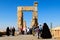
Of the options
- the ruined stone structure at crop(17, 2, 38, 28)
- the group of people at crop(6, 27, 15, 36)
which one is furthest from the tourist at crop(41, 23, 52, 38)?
the ruined stone structure at crop(17, 2, 38, 28)

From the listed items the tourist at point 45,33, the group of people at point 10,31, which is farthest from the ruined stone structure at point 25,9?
the tourist at point 45,33

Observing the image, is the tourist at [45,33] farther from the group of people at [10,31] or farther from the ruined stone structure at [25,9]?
the ruined stone structure at [25,9]

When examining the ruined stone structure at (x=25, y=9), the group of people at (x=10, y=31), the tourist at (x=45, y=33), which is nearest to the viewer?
the tourist at (x=45, y=33)

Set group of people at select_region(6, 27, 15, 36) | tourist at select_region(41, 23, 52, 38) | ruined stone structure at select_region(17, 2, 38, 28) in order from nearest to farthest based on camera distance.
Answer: tourist at select_region(41, 23, 52, 38), group of people at select_region(6, 27, 15, 36), ruined stone structure at select_region(17, 2, 38, 28)

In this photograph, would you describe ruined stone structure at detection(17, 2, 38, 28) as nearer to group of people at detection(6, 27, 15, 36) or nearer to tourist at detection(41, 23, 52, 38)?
group of people at detection(6, 27, 15, 36)

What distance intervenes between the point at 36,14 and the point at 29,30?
37.1 ft

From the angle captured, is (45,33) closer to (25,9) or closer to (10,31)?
(10,31)

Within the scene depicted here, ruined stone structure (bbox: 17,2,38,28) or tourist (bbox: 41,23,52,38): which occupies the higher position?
ruined stone structure (bbox: 17,2,38,28)

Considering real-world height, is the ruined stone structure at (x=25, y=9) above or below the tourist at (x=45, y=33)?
above

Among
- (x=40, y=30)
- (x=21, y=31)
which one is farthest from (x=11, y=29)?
(x=40, y=30)

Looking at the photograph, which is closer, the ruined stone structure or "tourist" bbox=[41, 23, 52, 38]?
"tourist" bbox=[41, 23, 52, 38]

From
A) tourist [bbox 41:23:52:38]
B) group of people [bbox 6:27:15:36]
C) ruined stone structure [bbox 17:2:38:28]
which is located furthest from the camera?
ruined stone structure [bbox 17:2:38:28]

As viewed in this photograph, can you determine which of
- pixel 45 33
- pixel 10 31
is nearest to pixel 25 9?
pixel 10 31

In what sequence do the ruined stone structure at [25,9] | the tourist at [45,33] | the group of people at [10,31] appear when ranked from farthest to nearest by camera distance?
the ruined stone structure at [25,9], the group of people at [10,31], the tourist at [45,33]
